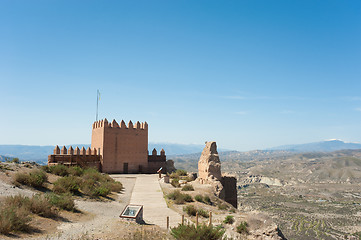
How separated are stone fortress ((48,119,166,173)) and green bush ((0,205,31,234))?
15.4 m

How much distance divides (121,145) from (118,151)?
2.12 feet

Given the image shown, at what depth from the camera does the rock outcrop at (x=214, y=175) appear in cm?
1989

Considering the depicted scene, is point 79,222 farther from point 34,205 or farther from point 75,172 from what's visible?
point 75,172

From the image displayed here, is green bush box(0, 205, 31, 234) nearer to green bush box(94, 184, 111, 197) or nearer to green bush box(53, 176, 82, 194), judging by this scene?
green bush box(53, 176, 82, 194)

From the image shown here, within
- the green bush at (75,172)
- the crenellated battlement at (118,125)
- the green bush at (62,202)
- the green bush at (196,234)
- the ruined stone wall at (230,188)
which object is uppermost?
the crenellated battlement at (118,125)

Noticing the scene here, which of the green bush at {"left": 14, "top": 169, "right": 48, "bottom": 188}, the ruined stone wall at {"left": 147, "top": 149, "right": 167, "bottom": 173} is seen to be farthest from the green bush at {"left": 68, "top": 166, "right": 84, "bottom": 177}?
the ruined stone wall at {"left": 147, "top": 149, "right": 167, "bottom": 173}

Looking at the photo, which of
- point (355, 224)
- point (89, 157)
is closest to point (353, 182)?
point (355, 224)

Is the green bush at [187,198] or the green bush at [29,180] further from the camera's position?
the green bush at [187,198]

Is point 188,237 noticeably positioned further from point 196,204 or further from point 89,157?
point 89,157

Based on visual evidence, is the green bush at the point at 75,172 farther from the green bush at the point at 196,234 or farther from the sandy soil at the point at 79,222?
the green bush at the point at 196,234

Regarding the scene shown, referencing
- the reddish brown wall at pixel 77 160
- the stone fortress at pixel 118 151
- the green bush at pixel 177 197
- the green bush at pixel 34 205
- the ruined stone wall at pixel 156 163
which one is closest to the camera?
the green bush at pixel 34 205

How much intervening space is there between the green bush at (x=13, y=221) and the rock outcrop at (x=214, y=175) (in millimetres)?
13161

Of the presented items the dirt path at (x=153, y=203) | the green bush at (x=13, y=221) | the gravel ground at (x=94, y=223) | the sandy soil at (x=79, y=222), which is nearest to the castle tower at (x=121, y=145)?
the dirt path at (x=153, y=203)

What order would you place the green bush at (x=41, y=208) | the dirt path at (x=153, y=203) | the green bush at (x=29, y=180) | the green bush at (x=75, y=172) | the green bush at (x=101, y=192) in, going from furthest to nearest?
the green bush at (x=75, y=172)
the green bush at (x=101, y=192)
the green bush at (x=29, y=180)
the dirt path at (x=153, y=203)
the green bush at (x=41, y=208)
